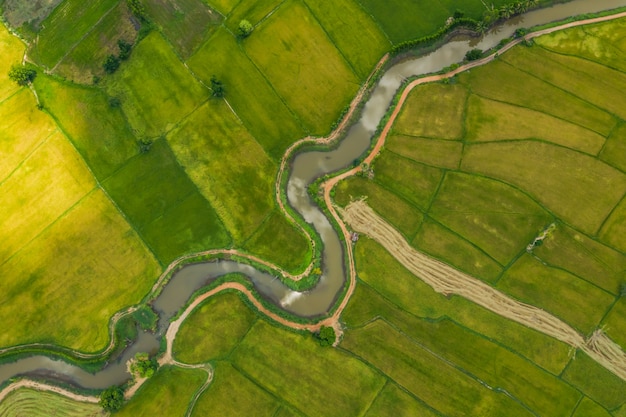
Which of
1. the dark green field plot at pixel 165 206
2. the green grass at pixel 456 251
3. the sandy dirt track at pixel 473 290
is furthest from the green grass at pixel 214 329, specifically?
the green grass at pixel 456 251

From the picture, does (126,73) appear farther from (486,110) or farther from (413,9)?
(486,110)

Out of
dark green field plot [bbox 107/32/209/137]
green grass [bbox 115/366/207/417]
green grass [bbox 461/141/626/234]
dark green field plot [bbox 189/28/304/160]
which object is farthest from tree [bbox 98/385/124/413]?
green grass [bbox 461/141/626/234]

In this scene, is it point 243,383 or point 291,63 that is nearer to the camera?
point 243,383

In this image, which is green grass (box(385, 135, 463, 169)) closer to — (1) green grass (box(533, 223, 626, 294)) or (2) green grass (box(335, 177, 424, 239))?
(2) green grass (box(335, 177, 424, 239))

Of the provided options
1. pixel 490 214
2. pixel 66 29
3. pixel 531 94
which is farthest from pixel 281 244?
pixel 66 29

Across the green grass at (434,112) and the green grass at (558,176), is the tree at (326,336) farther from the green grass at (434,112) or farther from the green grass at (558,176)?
the green grass at (558,176)

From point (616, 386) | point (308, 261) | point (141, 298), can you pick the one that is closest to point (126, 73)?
point (141, 298)
